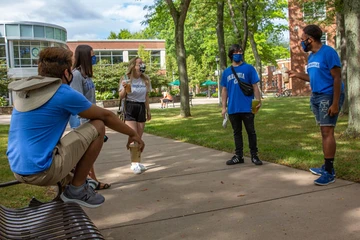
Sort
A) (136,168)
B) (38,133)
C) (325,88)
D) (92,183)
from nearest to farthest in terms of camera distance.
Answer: (38,133) → (325,88) → (92,183) → (136,168)

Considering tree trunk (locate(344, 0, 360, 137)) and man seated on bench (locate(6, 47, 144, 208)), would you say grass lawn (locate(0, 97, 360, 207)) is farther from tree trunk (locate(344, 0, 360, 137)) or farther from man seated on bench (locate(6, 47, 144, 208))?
man seated on bench (locate(6, 47, 144, 208))

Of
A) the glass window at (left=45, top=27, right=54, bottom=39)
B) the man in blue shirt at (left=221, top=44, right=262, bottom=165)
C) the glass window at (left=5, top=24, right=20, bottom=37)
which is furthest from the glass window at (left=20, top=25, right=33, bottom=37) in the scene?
the man in blue shirt at (left=221, top=44, right=262, bottom=165)

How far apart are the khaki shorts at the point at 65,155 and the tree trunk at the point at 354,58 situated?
6.96 meters

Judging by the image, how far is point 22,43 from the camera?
5000 centimetres

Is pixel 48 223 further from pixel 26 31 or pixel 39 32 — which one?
pixel 39 32

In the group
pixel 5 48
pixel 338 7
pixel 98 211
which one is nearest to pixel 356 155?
pixel 98 211

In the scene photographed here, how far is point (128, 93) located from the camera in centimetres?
654

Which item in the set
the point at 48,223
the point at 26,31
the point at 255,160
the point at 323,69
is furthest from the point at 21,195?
the point at 26,31

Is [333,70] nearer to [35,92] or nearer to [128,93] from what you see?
[128,93]

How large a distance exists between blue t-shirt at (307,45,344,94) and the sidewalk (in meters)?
1.22

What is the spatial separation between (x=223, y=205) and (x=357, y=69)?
5.71 m

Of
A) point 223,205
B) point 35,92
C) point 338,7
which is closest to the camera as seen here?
point 35,92

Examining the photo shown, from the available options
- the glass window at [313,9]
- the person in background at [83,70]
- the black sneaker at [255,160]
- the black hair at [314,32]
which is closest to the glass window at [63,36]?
the glass window at [313,9]

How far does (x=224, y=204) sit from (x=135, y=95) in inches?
113
